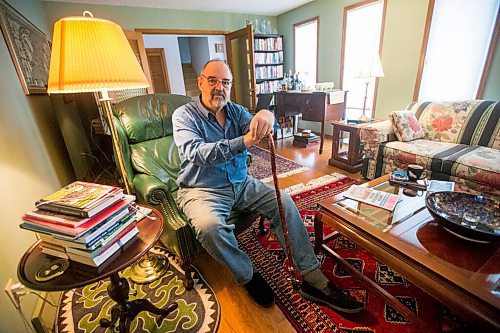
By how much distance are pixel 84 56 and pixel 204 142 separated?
59 centimetres

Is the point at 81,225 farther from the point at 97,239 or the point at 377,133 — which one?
the point at 377,133

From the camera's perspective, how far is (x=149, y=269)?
4.53ft

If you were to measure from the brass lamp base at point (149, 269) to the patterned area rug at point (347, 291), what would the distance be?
0.52 m

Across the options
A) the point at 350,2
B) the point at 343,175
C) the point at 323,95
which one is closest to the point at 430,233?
the point at 343,175

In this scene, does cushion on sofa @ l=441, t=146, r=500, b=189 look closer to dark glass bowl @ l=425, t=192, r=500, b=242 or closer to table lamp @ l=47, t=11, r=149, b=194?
dark glass bowl @ l=425, t=192, r=500, b=242

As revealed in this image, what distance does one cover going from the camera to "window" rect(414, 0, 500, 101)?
2264mm

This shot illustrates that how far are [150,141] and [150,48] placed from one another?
166 inches

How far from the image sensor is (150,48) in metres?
4.90

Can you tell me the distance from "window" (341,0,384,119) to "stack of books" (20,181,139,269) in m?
3.01

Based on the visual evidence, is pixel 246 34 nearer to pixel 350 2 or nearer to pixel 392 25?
pixel 350 2

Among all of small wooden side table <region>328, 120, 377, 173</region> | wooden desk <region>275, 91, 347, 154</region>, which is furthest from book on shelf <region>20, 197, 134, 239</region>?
wooden desk <region>275, 91, 347, 154</region>

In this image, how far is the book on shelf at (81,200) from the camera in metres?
0.73

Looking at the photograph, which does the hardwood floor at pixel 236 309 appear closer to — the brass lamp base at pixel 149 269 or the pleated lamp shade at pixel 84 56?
the brass lamp base at pixel 149 269

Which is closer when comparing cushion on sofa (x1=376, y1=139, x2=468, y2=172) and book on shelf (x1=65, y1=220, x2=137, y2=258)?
book on shelf (x1=65, y1=220, x2=137, y2=258)
